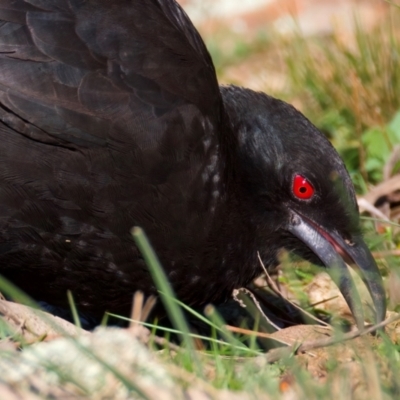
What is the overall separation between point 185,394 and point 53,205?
134 centimetres

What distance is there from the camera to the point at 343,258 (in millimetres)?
4094

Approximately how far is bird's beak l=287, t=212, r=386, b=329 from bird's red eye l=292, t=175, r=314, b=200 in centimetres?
10

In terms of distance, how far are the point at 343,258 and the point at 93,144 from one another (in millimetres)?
1206

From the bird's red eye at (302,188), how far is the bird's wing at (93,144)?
38 centimetres

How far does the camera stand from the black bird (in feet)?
12.2

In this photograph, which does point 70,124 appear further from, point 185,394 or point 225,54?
point 225,54

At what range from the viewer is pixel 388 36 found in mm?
6062

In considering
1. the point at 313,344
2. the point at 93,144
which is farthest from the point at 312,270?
the point at 93,144

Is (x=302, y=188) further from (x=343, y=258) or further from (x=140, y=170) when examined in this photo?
(x=140, y=170)

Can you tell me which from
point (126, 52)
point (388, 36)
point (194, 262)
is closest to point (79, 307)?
point (194, 262)

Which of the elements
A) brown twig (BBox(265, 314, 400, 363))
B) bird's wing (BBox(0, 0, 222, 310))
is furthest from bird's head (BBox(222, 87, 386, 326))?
brown twig (BBox(265, 314, 400, 363))

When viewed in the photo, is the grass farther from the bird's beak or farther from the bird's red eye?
the bird's red eye

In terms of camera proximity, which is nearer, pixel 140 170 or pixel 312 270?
pixel 140 170

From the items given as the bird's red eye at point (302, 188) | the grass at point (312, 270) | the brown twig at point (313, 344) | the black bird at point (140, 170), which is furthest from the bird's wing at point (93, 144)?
the brown twig at point (313, 344)
